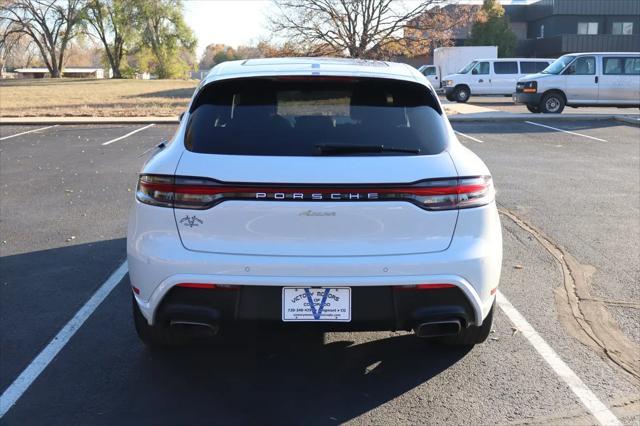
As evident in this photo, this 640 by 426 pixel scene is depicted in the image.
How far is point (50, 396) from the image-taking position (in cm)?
338

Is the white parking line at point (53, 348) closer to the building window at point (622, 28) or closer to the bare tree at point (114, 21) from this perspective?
the building window at point (622, 28)

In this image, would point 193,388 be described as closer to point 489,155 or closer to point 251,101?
point 251,101

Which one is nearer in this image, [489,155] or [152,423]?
[152,423]

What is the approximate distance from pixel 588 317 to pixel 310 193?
2568mm

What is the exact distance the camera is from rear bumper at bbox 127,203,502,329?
3.01m

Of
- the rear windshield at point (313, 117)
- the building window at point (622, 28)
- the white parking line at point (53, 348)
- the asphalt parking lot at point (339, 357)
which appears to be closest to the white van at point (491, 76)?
the building window at point (622, 28)

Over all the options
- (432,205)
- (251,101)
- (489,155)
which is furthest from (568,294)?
(489,155)

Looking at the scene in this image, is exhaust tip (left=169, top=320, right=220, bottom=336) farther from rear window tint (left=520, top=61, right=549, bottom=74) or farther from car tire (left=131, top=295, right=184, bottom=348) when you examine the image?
rear window tint (left=520, top=61, right=549, bottom=74)

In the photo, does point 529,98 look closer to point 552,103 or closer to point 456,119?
point 552,103

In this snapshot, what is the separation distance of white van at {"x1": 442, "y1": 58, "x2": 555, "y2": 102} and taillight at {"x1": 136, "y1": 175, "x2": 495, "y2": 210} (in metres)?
27.7

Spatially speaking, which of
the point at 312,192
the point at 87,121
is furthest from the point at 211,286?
the point at 87,121

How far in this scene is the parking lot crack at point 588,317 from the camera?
3.87 meters

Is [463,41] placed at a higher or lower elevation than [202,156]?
higher

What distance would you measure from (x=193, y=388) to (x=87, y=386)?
0.58 meters
